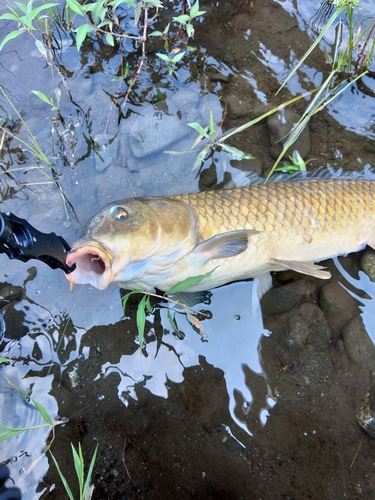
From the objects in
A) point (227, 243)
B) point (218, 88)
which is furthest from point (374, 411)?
point (218, 88)

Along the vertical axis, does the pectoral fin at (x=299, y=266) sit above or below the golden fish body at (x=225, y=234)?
below

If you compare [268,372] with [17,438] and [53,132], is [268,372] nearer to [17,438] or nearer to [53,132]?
[17,438]

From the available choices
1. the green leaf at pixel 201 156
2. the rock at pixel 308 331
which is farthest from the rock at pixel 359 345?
the green leaf at pixel 201 156

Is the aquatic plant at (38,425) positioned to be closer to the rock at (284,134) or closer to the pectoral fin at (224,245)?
the pectoral fin at (224,245)

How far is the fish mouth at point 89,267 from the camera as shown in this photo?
2195 mm

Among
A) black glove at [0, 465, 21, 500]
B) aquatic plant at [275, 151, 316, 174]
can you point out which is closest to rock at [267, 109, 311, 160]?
aquatic plant at [275, 151, 316, 174]

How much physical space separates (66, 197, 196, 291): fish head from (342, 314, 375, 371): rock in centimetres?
150

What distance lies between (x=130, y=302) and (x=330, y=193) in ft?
6.07

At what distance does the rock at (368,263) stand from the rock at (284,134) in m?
1.07

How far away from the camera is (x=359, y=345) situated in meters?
3.07

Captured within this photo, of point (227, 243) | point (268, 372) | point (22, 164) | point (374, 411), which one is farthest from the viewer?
point (22, 164)

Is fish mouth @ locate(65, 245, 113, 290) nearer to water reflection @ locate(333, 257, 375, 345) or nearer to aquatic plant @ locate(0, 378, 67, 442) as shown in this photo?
aquatic plant @ locate(0, 378, 67, 442)

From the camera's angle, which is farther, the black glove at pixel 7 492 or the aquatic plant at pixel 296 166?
the aquatic plant at pixel 296 166

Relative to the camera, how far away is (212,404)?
115 inches
